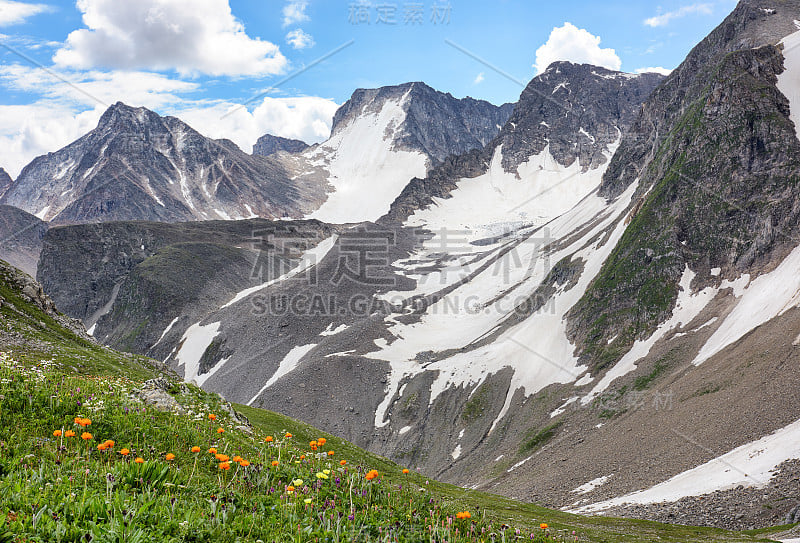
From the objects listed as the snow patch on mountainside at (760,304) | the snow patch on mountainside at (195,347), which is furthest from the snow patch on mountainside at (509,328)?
the snow patch on mountainside at (195,347)

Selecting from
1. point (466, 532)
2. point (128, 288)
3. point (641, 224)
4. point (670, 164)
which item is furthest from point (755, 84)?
point (128, 288)

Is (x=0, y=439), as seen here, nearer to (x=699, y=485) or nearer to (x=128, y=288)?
(x=699, y=485)

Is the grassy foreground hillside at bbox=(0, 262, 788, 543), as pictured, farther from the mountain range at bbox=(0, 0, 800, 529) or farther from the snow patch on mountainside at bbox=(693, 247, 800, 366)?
the snow patch on mountainside at bbox=(693, 247, 800, 366)

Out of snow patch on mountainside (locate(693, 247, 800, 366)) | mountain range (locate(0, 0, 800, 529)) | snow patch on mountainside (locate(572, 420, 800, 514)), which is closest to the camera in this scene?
snow patch on mountainside (locate(572, 420, 800, 514))

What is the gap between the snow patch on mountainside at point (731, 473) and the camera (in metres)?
32.6

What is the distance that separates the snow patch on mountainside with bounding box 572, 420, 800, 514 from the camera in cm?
3256

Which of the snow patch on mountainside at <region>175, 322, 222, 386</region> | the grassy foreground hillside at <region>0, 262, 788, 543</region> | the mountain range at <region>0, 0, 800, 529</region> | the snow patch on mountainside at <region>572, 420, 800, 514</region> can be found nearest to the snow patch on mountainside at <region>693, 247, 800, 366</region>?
the mountain range at <region>0, 0, 800, 529</region>

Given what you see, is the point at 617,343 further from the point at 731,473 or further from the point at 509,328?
the point at 731,473

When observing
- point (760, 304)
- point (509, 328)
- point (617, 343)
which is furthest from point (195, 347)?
point (760, 304)

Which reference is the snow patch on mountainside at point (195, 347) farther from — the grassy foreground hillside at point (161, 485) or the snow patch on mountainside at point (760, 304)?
the grassy foreground hillside at point (161, 485)

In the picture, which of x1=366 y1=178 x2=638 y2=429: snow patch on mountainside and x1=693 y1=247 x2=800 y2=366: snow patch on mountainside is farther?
x1=366 y1=178 x2=638 y2=429: snow patch on mountainside

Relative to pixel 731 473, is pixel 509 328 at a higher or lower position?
higher

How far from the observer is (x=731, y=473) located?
112 feet

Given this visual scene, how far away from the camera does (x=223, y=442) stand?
10820 mm
